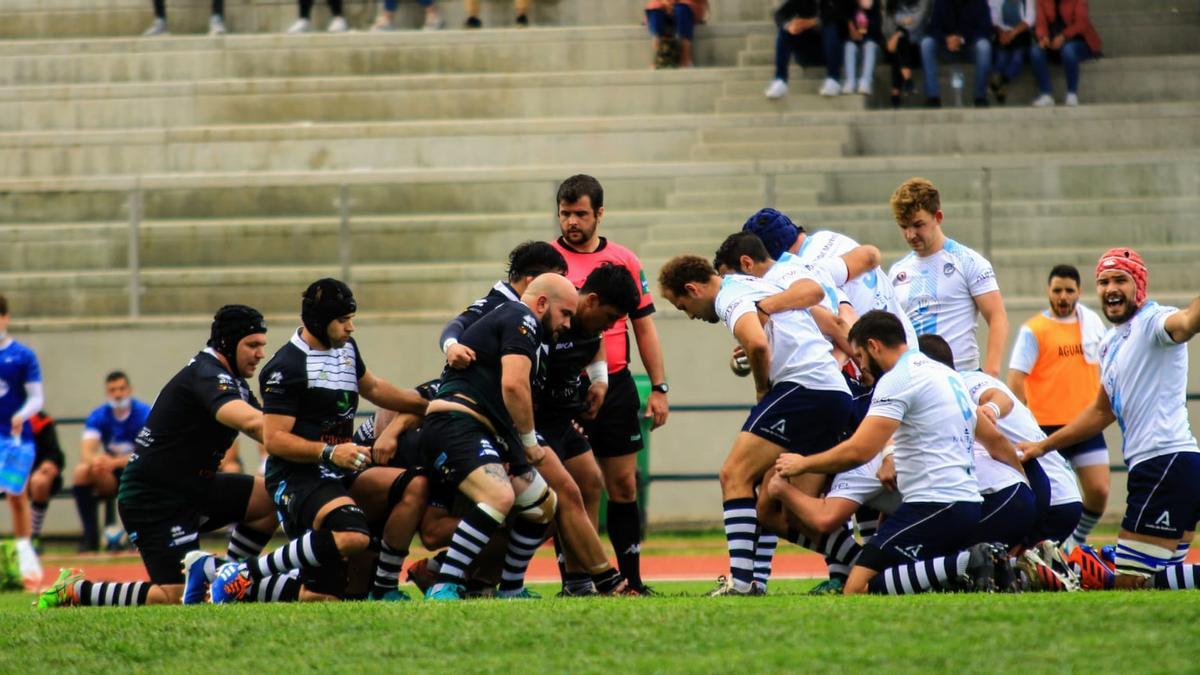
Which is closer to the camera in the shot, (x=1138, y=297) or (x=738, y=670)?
(x=738, y=670)

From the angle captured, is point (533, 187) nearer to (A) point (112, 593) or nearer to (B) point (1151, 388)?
(A) point (112, 593)

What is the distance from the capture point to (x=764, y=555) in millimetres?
9562

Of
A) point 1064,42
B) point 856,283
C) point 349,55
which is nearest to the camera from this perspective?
point 856,283

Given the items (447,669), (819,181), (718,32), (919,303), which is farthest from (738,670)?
(718,32)

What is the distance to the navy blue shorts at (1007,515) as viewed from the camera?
855 cm

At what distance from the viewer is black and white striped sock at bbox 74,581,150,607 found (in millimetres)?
9172

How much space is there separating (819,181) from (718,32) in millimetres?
5652

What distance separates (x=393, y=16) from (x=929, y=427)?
1558 centimetres

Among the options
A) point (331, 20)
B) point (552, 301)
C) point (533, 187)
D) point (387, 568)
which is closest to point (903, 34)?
point (533, 187)

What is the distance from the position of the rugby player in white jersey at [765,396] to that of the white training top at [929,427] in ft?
2.46

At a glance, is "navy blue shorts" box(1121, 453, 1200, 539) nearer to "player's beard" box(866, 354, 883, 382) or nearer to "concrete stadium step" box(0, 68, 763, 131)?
"player's beard" box(866, 354, 883, 382)

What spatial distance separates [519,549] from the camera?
9133 mm

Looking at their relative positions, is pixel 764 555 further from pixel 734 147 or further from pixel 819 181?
pixel 734 147

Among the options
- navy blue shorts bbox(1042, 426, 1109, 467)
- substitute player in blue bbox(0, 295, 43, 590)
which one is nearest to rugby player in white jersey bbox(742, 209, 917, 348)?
navy blue shorts bbox(1042, 426, 1109, 467)
